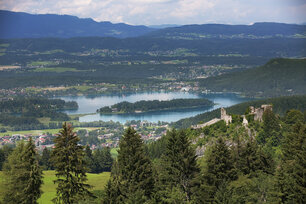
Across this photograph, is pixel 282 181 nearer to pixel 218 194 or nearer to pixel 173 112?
pixel 218 194

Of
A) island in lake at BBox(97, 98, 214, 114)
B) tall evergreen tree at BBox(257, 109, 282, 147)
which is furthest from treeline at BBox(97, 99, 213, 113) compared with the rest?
tall evergreen tree at BBox(257, 109, 282, 147)

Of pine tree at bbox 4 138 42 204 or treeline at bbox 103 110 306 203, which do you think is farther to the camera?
pine tree at bbox 4 138 42 204

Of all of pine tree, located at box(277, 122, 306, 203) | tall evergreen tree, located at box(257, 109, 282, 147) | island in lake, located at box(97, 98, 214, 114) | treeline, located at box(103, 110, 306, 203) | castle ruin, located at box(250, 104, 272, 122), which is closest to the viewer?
pine tree, located at box(277, 122, 306, 203)

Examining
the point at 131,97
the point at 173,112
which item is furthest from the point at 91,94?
the point at 173,112

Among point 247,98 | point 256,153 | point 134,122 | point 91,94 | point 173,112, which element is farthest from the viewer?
point 91,94

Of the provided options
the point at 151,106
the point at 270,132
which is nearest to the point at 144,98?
the point at 151,106

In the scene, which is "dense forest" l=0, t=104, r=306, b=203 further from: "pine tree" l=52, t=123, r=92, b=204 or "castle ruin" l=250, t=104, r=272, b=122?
"castle ruin" l=250, t=104, r=272, b=122

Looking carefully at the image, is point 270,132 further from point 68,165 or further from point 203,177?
point 68,165
